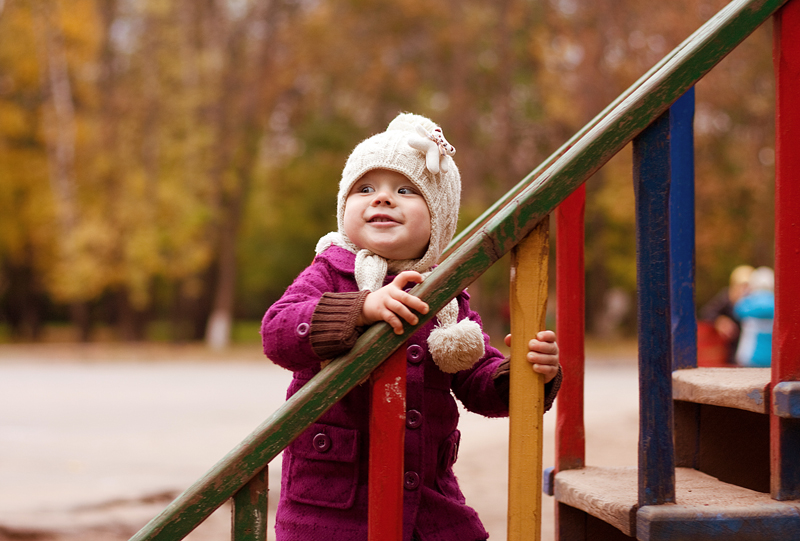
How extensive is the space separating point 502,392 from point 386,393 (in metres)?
0.40

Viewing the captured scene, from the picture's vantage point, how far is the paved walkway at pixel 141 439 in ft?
15.6

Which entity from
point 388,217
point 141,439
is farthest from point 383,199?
point 141,439

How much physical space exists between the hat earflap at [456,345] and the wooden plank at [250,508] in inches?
17.9

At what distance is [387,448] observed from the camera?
174 cm

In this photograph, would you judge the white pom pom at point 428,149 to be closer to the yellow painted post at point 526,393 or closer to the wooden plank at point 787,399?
the yellow painted post at point 526,393

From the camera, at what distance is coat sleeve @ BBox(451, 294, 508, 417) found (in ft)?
6.72

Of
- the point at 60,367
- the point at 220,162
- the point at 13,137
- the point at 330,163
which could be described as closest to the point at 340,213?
the point at 60,367

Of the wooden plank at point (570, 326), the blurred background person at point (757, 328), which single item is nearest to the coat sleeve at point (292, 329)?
the wooden plank at point (570, 326)

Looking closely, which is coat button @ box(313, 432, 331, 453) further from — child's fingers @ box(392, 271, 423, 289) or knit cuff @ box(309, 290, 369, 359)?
child's fingers @ box(392, 271, 423, 289)

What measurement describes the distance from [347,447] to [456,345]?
332 millimetres

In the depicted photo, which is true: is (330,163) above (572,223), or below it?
above

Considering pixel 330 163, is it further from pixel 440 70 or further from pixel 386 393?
pixel 386 393

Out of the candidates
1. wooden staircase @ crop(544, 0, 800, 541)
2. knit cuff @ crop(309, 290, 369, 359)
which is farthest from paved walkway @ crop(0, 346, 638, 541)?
knit cuff @ crop(309, 290, 369, 359)

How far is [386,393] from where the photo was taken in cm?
174
